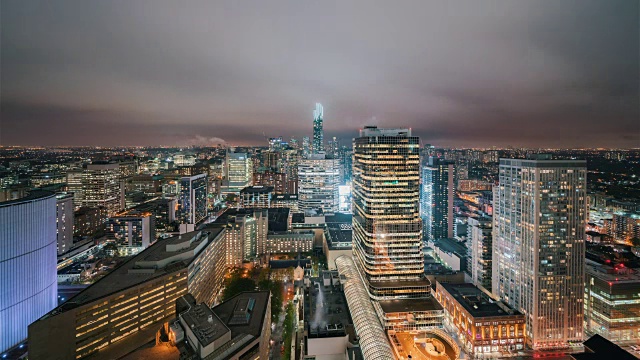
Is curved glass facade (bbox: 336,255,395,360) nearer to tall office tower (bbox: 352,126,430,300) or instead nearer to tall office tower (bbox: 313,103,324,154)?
tall office tower (bbox: 352,126,430,300)

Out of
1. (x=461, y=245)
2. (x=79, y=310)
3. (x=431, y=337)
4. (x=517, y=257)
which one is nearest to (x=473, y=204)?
(x=461, y=245)

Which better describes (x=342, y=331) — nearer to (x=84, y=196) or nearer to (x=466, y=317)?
(x=466, y=317)

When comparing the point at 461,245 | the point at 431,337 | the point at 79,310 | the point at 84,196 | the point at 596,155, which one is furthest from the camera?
the point at 84,196

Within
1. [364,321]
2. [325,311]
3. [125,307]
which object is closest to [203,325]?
[125,307]

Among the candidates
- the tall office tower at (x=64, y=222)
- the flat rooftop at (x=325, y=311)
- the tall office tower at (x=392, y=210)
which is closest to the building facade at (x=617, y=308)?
the tall office tower at (x=392, y=210)

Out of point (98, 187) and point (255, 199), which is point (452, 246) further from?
point (98, 187)

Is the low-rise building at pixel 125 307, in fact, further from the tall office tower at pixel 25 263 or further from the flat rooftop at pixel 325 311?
the flat rooftop at pixel 325 311

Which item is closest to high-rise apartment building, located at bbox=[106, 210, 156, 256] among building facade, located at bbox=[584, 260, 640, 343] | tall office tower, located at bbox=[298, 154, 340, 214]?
tall office tower, located at bbox=[298, 154, 340, 214]
